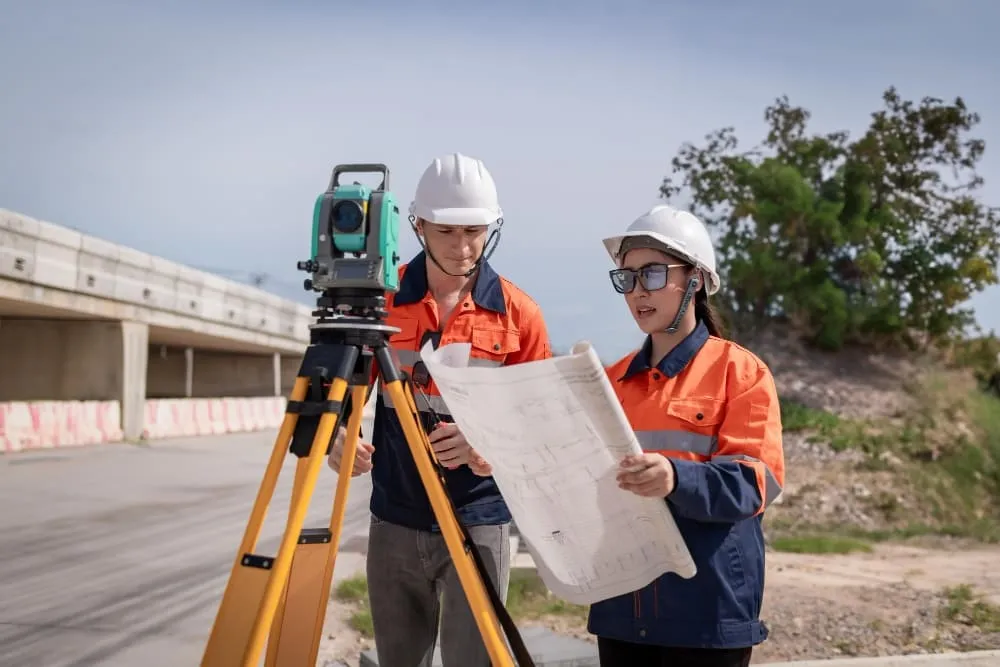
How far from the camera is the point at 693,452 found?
7.14 feet

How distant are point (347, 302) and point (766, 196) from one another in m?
19.9

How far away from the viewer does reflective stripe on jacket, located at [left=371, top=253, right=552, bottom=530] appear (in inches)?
102

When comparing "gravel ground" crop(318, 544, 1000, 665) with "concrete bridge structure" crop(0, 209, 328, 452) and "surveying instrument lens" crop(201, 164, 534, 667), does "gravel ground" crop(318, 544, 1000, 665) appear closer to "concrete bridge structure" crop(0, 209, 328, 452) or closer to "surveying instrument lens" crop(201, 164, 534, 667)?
"surveying instrument lens" crop(201, 164, 534, 667)

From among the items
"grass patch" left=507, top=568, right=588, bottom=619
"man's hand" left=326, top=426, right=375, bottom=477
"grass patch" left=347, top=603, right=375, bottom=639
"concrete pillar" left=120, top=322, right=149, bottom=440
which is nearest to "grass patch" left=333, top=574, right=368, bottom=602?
"grass patch" left=347, top=603, right=375, bottom=639

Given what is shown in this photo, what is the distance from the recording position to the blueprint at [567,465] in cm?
183

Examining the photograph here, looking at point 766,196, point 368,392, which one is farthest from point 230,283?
point 368,392

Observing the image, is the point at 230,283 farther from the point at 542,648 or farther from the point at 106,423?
the point at 542,648

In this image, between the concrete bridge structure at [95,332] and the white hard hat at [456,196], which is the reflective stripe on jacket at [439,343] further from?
the concrete bridge structure at [95,332]

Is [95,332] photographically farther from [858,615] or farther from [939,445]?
[858,615]

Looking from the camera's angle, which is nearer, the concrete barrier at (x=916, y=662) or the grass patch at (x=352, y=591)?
the concrete barrier at (x=916, y=662)

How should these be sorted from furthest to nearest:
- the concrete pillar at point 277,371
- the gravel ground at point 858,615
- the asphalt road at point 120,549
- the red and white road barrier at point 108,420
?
1. the concrete pillar at point 277,371
2. the red and white road barrier at point 108,420
3. the gravel ground at point 858,615
4. the asphalt road at point 120,549

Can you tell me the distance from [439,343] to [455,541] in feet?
2.13

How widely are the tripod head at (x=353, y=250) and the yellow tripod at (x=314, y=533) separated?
0.17ft

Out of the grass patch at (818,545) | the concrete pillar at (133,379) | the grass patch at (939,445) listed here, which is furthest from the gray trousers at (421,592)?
the concrete pillar at (133,379)
